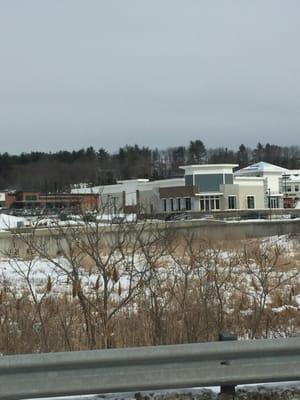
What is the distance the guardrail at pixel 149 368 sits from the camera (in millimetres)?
4305

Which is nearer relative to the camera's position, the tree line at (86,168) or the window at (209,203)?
the window at (209,203)

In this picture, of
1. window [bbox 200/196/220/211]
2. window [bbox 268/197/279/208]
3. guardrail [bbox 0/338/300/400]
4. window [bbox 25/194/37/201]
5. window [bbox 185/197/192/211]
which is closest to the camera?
guardrail [bbox 0/338/300/400]

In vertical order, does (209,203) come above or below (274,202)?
above

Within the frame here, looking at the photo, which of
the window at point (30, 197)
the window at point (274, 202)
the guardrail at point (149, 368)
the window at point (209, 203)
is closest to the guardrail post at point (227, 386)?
the guardrail at point (149, 368)

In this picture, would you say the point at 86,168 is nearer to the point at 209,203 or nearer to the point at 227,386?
the point at 209,203

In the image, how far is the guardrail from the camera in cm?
430

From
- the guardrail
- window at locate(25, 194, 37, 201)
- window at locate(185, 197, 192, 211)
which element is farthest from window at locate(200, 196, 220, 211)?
the guardrail

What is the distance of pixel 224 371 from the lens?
14.9ft

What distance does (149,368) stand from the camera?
14.6ft

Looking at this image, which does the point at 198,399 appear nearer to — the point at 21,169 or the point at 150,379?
the point at 150,379

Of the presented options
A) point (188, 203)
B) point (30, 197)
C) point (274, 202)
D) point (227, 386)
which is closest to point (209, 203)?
point (188, 203)

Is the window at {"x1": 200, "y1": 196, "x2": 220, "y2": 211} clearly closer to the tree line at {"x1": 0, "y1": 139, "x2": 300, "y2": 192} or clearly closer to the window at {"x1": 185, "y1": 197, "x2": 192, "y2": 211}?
the window at {"x1": 185, "y1": 197, "x2": 192, "y2": 211}

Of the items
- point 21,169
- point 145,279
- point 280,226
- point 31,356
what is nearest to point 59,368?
point 31,356

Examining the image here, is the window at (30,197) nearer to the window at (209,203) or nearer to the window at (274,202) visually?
the window at (209,203)
